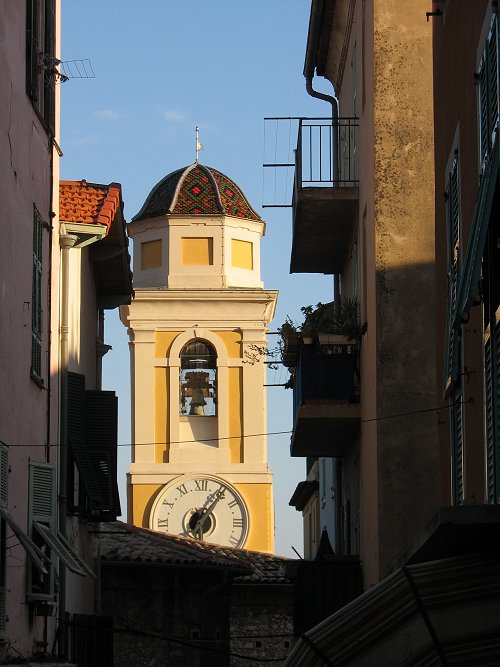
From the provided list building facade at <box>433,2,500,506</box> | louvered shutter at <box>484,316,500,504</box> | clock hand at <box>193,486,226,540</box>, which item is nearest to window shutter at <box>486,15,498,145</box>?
building facade at <box>433,2,500,506</box>

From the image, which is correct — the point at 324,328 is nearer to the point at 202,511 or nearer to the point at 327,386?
the point at 327,386

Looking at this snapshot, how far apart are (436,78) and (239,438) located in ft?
89.1

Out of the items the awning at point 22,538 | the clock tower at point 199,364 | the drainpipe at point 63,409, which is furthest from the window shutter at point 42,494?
the clock tower at point 199,364

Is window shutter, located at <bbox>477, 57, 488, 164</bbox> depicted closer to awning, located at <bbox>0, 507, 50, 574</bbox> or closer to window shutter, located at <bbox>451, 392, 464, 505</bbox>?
window shutter, located at <bbox>451, 392, 464, 505</bbox>

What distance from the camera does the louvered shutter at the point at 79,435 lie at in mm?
18984

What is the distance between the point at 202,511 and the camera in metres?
41.0

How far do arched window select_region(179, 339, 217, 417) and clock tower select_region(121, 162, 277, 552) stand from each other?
0.10 ft

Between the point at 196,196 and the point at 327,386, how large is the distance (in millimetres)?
21950

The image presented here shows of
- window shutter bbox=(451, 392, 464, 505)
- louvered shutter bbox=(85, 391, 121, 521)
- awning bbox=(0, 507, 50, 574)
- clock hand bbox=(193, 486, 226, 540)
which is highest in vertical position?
clock hand bbox=(193, 486, 226, 540)

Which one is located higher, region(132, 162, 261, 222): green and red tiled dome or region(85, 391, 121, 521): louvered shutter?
region(132, 162, 261, 222): green and red tiled dome

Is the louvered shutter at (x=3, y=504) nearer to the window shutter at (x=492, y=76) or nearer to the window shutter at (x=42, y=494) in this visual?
the window shutter at (x=42, y=494)

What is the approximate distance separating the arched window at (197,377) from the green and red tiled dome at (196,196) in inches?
130

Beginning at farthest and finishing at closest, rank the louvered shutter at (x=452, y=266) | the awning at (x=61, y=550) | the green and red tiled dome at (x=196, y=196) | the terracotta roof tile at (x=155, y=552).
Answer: the green and red tiled dome at (x=196, y=196) → the terracotta roof tile at (x=155, y=552) → the awning at (x=61, y=550) → the louvered shutter at (x=452, y=266)

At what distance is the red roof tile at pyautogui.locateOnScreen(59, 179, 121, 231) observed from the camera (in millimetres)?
19094
